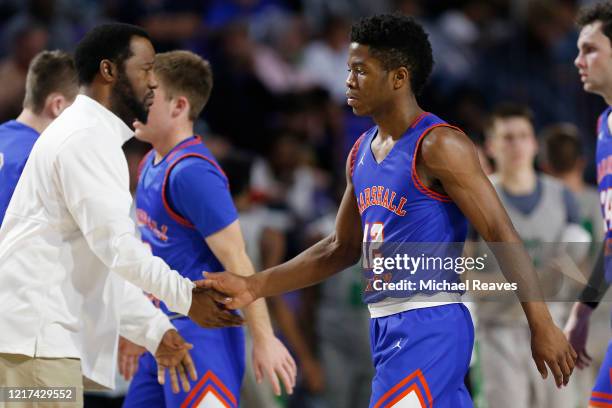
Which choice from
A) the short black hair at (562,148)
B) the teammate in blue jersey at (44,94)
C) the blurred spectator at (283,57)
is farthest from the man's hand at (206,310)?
the blurred spectator at (283,57)

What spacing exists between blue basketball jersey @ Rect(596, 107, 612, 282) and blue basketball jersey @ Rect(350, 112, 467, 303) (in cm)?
113

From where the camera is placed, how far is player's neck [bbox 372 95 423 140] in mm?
4809

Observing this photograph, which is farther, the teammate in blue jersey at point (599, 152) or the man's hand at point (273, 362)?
the teammate in blue jersey at point (599, 152)

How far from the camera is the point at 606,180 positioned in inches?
219

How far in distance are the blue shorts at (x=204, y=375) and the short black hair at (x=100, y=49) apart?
1410mm

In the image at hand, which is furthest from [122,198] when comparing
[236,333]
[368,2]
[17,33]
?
[368,2]

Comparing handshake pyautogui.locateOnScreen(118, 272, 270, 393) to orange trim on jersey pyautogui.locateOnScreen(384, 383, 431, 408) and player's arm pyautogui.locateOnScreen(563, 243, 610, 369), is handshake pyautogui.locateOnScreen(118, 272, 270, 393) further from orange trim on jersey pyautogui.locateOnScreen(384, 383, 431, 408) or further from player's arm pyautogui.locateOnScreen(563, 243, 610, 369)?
player's arm pyautogui.locateOnScreen(563, 243, 610, 369)

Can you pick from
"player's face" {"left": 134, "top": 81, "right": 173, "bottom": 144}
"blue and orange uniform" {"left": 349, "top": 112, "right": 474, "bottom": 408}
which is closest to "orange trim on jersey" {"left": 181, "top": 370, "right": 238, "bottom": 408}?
"blue and orange uniform" {"left": 349, "top": 112, "right": 474, "bottom": 408}

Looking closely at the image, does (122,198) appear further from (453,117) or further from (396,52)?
(453,117)

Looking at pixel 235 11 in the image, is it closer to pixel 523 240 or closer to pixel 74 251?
pixel 523 240

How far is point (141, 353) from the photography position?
5.82 m

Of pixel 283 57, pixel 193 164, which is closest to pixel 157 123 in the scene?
pixel 193 164

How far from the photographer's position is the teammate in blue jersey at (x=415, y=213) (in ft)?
14.7

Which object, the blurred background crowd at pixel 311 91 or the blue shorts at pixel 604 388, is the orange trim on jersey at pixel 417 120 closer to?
the blue shorts at pixel 604 388
